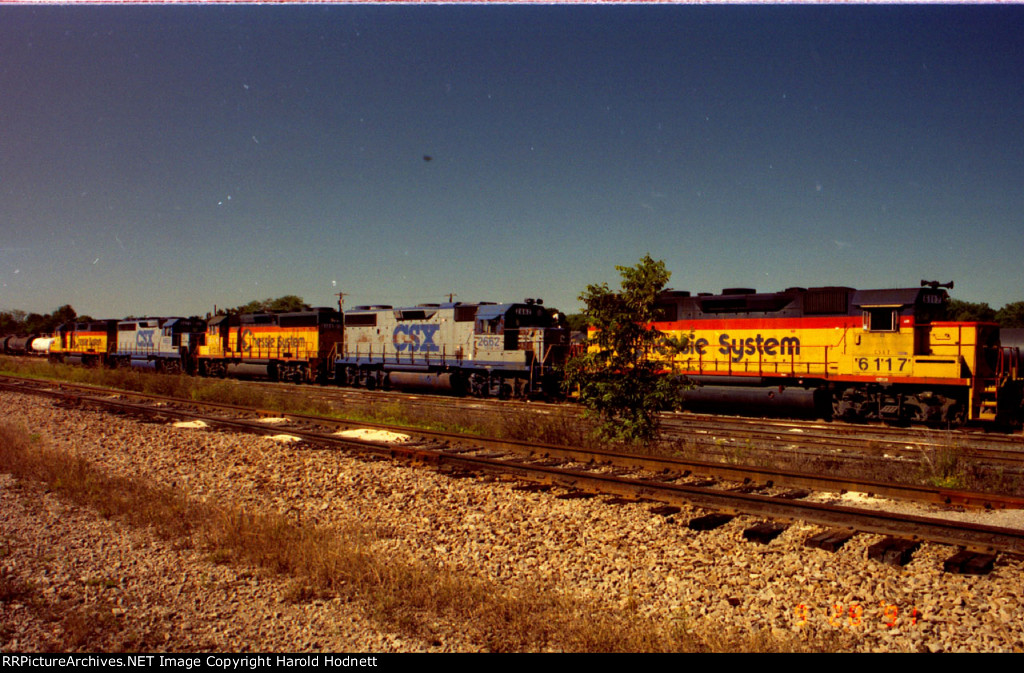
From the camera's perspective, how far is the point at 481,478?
9.75 meters

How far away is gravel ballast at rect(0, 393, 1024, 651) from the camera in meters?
4.75

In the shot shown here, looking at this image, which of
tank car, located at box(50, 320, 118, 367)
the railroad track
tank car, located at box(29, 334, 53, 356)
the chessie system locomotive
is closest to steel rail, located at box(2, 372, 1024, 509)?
the railroad track

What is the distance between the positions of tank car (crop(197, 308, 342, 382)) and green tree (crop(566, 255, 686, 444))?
23.9 m

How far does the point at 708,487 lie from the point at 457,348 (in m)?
18.1

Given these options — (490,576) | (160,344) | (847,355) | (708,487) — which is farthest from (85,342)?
(490,576)

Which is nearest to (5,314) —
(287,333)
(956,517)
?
(287,333)

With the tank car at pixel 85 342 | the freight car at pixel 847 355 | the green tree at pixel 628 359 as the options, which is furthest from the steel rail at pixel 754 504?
the tank car at pixel 85 342

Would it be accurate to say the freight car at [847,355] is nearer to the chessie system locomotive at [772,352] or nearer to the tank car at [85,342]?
the chessie system locomotive at [772,352]

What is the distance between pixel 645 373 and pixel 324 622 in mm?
7561

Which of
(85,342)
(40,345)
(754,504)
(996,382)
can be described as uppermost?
(85,342)

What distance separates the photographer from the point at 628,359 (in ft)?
36.8

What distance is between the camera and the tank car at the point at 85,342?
4794 cm

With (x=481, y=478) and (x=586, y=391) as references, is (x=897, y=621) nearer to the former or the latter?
(x=481, y=478)
